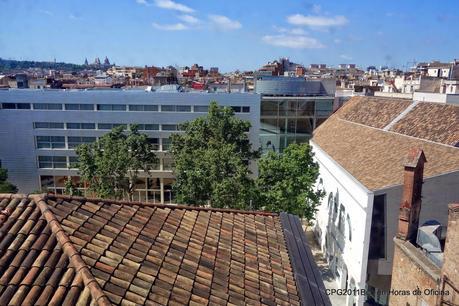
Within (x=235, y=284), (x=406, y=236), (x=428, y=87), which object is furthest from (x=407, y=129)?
(x=428, y=87)

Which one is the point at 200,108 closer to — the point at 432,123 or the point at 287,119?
the point at 287,119

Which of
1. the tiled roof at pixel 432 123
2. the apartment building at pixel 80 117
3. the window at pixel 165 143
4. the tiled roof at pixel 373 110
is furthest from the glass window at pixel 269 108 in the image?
the tiled roof at pixel 432 123

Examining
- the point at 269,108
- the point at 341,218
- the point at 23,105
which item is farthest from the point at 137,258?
the point at 23,105

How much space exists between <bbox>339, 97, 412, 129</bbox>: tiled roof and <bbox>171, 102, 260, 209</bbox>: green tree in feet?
33.0

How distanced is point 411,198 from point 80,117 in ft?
92.1

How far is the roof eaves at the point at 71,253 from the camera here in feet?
15.7

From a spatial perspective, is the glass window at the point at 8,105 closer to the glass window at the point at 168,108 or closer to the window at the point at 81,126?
the window at the point at 81,126

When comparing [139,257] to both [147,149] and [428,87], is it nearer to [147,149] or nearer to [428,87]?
[147,149]

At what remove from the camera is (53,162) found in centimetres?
3456

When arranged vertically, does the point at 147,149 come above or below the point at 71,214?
below

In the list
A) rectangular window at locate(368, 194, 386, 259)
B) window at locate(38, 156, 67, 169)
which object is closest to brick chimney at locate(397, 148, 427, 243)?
rectangular window at locate(368, 194, 386, 259)

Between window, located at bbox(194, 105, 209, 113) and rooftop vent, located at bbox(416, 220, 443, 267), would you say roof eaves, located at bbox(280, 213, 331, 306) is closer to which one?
rooftop vent, located at bbox(416, 220, 443, 267)

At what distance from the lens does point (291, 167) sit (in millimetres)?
21891

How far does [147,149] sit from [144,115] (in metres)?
6.96
